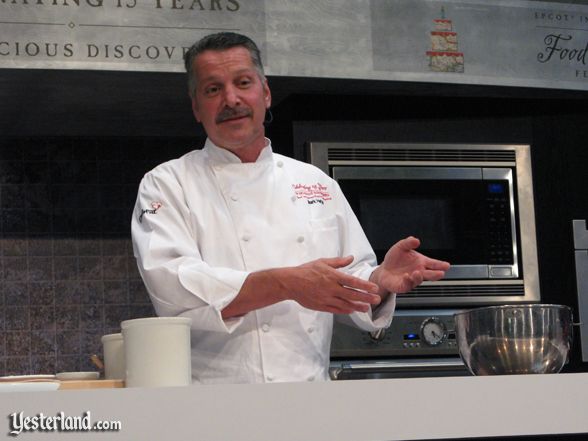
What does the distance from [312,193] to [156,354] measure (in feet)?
3.19

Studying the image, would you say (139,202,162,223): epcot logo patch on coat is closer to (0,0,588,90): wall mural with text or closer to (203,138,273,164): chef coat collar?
(203,138,273,164): chef coat collar

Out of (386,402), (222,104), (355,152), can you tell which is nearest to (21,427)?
(386,402)

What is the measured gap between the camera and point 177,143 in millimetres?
3584

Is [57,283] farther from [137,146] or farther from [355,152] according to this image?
[355,152]

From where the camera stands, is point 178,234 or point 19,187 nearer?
point 178,234

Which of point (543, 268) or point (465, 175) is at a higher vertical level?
point (465, 175)

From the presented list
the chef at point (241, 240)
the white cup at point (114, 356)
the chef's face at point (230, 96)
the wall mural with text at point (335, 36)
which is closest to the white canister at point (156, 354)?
the white cup at point (114, 356)

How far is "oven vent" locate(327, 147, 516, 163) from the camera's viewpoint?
9.92 feet

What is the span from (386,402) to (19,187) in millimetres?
2530

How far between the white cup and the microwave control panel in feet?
4.22

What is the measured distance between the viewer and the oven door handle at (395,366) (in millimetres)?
2889

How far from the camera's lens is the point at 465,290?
3.07 meters

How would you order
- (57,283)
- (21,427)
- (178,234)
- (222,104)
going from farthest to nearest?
(57,283) < (222,104) < (178,234) < (21,427)

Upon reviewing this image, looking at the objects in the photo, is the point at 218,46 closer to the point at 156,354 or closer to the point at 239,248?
the point at 239,248
